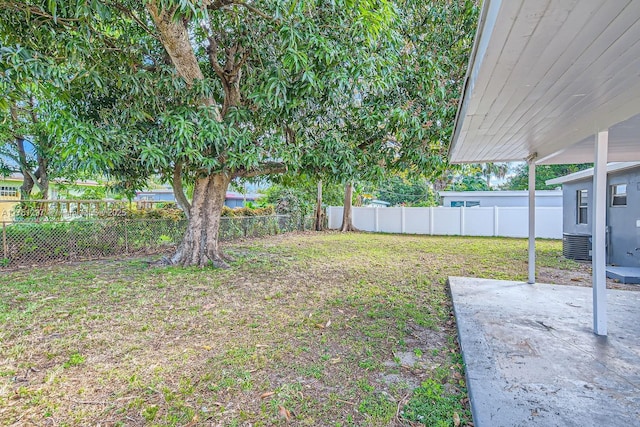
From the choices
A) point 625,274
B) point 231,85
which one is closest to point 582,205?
point 625,274

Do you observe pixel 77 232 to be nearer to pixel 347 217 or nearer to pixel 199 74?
pixel 199 74

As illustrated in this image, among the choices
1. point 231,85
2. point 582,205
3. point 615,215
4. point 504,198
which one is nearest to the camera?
point 231,85

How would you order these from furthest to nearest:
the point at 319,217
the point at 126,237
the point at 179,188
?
1. the point at 319,217
2. the point at 126,237
3. the point at 179,188

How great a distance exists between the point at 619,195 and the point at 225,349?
8.89 meters

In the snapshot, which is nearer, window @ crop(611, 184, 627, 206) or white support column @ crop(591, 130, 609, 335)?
white support column @ crop(591, 130, 609, 335)

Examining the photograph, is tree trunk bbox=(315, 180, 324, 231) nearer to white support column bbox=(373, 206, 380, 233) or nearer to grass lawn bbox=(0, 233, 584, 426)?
white support column bbox=(373, 206, 380, 233)

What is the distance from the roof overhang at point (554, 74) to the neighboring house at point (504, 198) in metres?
13.2

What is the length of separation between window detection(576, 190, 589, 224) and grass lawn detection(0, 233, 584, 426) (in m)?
4.51

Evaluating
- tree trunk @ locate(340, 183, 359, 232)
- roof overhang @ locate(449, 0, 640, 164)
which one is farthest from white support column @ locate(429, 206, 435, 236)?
roof overhang @ locate(449, 0, 640, 164)

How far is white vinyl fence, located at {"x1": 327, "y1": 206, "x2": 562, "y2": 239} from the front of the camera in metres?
13.2

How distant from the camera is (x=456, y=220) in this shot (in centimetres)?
1500

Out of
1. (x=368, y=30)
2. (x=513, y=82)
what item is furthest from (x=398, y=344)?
(x=368, y=30)

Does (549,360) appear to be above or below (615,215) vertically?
below

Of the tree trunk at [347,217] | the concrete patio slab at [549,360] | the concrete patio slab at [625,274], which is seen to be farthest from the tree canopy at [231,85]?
the tree trunk at [347,217]
